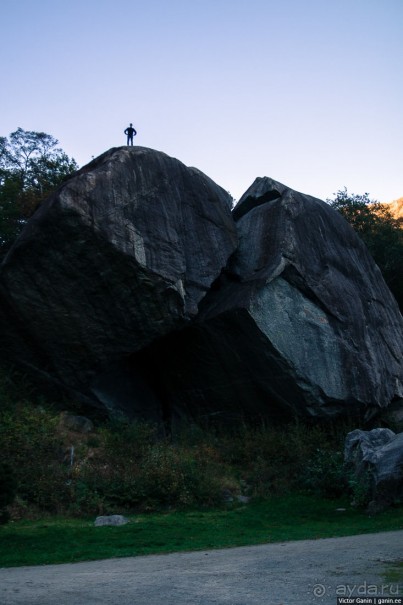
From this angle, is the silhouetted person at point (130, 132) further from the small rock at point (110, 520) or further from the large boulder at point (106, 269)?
the small rock at point (110, 520)

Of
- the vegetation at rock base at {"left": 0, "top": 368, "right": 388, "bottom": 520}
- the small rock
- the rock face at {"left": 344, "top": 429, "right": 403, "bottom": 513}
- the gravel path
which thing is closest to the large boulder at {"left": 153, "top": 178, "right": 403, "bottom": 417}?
the vegetation at rock base at {"left": 0, "top": 368, "right": 388, "bottom": 520}

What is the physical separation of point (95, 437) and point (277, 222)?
886 centimetres

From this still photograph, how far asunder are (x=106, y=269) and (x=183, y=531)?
7.55 m

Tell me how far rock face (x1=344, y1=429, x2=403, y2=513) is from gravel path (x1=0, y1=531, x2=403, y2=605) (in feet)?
13.9

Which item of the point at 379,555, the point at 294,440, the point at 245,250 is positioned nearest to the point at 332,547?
the point at 379,555

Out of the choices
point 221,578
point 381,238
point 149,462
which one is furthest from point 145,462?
point 381,238

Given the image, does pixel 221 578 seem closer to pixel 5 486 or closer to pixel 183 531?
pixel 5 486

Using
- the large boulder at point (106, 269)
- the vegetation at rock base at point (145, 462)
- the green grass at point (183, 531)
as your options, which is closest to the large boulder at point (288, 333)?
the vegetation at rock base at point (145, 462)

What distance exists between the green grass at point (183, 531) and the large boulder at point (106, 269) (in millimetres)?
5693

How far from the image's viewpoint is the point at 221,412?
63.1ft

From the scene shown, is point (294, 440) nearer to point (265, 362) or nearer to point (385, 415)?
point (265, 362)

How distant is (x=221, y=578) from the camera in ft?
21.4

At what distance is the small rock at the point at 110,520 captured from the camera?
1228 centimetres

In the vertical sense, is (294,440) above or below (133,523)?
above
